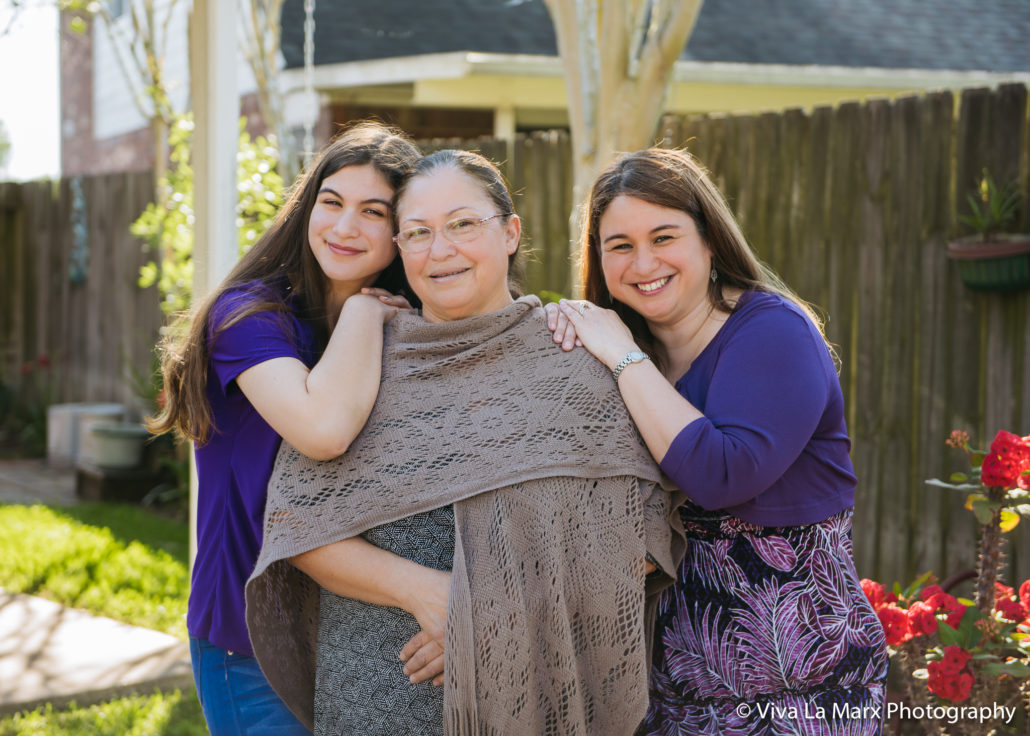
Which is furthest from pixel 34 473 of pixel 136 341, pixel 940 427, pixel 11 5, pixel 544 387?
pixel 544 387

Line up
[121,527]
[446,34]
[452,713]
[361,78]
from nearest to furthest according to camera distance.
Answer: [452,713], [121,527], [361,78], [446,34]

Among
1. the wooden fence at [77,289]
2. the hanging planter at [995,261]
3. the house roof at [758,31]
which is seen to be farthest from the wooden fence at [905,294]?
the wooden fence at [77,289]

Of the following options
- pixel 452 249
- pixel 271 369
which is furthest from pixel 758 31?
pixel 271 369

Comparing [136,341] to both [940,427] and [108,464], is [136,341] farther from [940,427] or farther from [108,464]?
[940,427]

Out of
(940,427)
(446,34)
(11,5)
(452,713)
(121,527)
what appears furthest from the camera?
(446,34)

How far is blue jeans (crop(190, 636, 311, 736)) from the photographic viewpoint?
93.1 inches

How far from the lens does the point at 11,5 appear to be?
6.55m

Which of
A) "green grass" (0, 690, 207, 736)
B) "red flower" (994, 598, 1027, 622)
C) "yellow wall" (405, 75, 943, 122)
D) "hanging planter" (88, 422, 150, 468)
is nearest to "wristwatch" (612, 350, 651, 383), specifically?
"red flower" (994, 598, 1027, 622)

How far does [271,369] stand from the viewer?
7.33 feet

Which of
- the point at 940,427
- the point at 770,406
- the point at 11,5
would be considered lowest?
the point at 940,427

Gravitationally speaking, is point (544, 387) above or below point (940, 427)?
above

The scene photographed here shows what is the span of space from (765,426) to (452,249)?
73cm

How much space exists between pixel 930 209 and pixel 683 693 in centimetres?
282

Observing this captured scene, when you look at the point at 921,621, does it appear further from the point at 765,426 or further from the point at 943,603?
the point at 765,426
